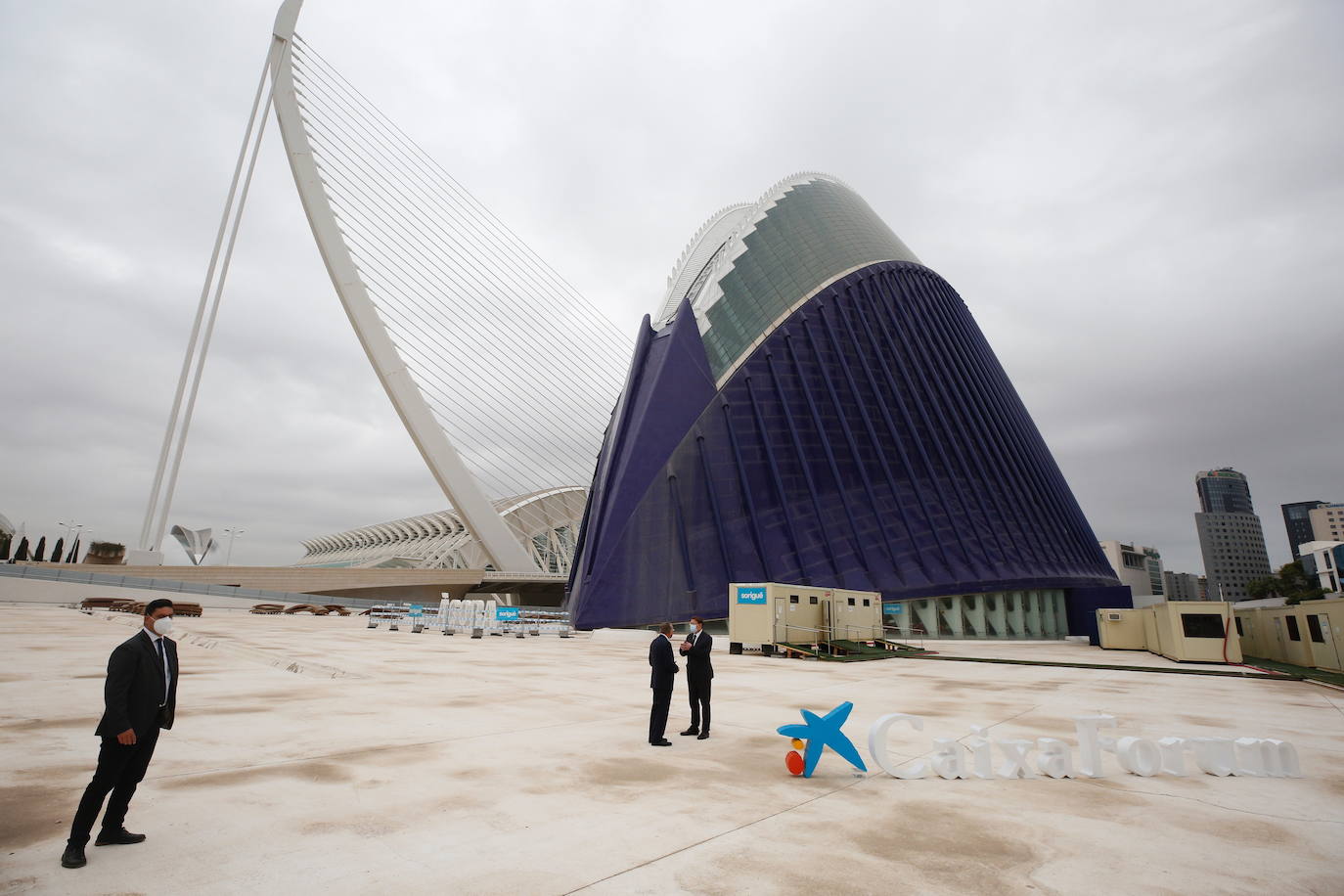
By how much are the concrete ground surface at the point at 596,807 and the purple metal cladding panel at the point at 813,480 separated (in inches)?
816

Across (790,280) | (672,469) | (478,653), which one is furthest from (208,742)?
(790,280)

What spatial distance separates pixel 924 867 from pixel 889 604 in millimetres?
32058

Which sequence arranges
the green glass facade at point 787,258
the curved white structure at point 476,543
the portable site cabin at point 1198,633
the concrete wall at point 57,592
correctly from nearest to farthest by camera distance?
the portable site cabin at point 1198,633 → the green glass facade at point 787,258 → the concrete wall at point 57,592 → the curved white structure at point 476,543

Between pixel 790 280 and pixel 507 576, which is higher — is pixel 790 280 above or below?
above

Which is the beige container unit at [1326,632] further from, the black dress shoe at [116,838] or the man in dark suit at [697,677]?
the black dress shoe at [116,838]

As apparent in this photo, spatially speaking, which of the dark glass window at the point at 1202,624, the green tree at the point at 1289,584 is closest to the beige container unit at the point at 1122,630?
the dark glass window at the point at 1202,624

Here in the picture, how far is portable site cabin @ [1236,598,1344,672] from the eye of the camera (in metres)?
19.1

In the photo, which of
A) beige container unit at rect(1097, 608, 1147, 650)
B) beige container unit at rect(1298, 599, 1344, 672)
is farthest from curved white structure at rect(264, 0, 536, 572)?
beige container unit at rect(1298, 599, 1344, 672)

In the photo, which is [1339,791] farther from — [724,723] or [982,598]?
[982,598]

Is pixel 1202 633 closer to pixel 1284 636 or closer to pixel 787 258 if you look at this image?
pixel 1284 636

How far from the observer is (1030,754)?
311 inches

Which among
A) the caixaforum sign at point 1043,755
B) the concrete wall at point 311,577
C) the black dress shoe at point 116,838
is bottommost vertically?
the black dress shoe at point 116,838

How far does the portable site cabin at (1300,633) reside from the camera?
62.7 feet

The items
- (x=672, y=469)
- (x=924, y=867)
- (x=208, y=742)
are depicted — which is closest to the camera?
(x=924, y=867)
